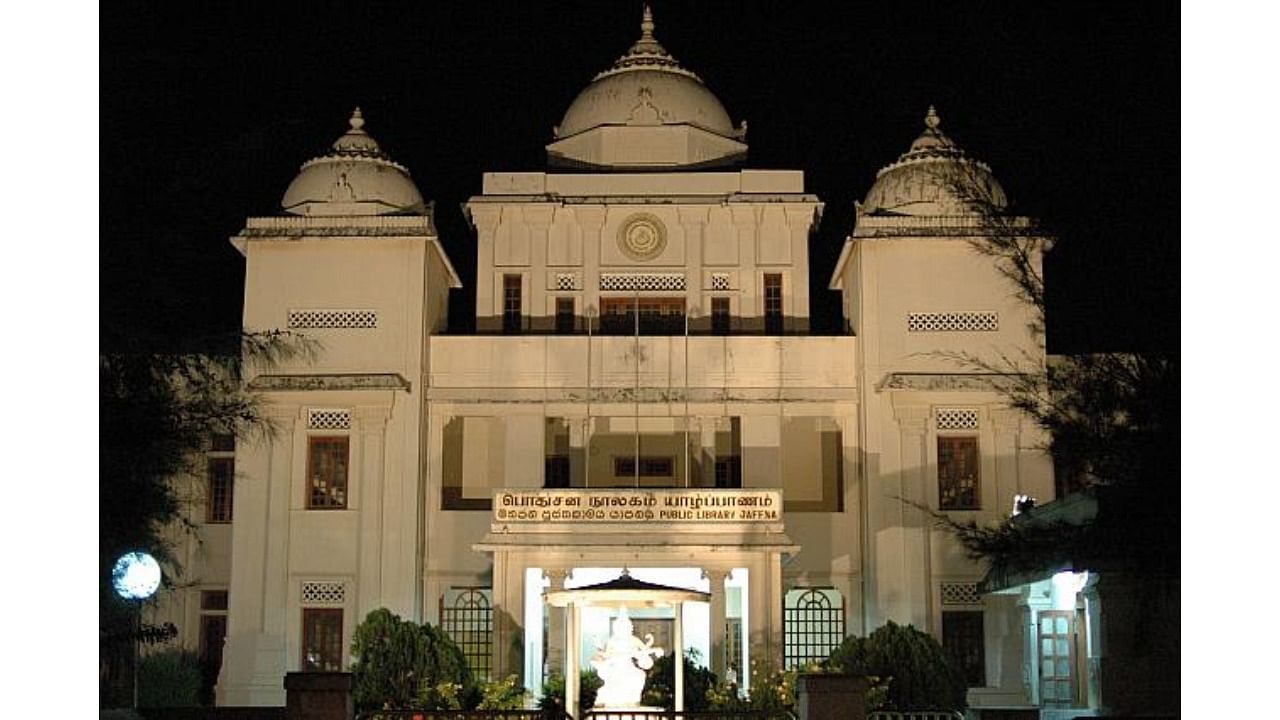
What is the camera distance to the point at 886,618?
32.3m

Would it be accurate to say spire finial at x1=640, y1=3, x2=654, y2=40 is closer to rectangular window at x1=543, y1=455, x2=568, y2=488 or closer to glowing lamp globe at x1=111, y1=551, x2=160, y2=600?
rectangular window at x1=543, y1=455, x2=568, y2=488

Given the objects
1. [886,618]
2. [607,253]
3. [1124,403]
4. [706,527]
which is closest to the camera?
[1124,403]

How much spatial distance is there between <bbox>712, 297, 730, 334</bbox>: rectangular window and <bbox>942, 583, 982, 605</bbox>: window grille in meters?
7.23

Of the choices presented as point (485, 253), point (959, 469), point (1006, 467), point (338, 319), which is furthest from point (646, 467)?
point (1006, 467)

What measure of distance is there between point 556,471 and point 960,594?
8.40 meters

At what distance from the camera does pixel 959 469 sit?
33.3 meters

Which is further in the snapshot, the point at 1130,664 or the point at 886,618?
the point at 886,618

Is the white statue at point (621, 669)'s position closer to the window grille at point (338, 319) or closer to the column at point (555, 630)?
the column at point (555, 630)

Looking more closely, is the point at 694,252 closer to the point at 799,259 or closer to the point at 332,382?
the point at 799,259

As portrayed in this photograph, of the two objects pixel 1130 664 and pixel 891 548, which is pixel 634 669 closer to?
pixel 1130 664

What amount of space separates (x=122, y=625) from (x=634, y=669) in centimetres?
724

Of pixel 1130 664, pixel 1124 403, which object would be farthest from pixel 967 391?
pixel 1124 403

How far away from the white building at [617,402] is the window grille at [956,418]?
0.06m

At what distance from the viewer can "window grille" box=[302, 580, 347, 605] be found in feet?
108
